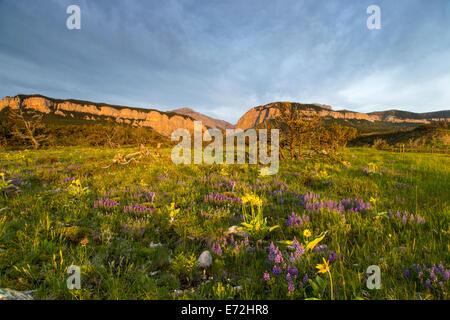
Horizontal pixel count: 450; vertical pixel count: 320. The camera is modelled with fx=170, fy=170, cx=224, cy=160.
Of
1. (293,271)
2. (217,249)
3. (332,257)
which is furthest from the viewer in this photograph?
(217,249)

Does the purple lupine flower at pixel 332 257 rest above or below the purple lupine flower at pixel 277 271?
above

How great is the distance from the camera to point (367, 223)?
305 cm

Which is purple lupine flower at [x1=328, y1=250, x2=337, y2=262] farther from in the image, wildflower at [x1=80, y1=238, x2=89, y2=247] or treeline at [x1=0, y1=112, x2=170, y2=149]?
treeline at [x1=0, y1=112, x2=170, y2=149]

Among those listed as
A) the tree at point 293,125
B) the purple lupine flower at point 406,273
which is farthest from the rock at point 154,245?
the tree at point 293,125

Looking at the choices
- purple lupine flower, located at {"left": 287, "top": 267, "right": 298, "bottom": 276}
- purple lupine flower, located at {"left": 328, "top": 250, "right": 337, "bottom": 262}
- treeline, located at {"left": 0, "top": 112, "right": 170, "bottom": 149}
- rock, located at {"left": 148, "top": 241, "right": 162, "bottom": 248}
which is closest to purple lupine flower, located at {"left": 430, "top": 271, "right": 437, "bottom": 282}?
purple lupine flower, located at {"left": 328, "top": 250, "right": 337, "bottom": 262}

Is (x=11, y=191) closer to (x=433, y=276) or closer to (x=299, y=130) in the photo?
(x=433, y=276)

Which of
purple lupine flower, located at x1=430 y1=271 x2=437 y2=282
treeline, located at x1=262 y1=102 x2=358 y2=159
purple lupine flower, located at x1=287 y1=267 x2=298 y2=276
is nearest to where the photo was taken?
purple lupine flower, located at x1=430 y1=271 x2=437 y2=282

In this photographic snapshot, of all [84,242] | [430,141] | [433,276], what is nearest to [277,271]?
[433,276]

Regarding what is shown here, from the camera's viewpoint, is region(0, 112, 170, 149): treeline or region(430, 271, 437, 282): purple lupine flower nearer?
region(430, 271, 437, 282): purple lupine flower

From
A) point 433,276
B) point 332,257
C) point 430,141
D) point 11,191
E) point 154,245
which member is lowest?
point 154,245

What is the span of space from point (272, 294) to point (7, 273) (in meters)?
3.08

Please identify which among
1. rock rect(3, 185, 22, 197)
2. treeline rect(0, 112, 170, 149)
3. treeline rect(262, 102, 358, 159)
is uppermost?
treeline rect(0, 112, 170, 149)

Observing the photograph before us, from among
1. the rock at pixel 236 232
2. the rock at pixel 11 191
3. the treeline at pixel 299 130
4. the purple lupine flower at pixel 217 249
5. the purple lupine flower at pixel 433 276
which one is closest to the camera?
the purple lupine flower at pixel 433 276

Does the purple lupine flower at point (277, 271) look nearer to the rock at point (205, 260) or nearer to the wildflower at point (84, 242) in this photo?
the rock at point (205, 260)
